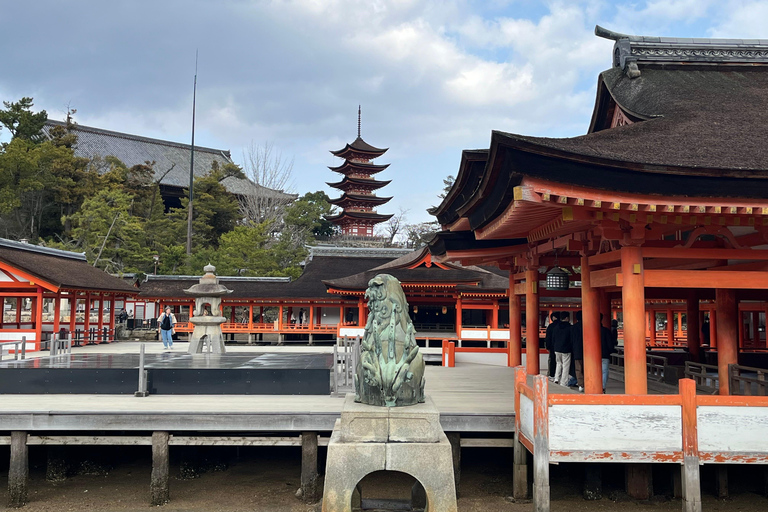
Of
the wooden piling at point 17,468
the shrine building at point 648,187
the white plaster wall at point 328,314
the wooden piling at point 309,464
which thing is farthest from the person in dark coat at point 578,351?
the white plaster wall at point 328,314

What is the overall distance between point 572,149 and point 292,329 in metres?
26.4

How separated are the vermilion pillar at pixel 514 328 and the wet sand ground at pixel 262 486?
3810 millimetres

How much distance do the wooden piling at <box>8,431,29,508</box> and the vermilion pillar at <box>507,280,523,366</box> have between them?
409 inches

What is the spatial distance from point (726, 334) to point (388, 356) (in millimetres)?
5863

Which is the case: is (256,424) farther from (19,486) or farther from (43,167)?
(43,167)

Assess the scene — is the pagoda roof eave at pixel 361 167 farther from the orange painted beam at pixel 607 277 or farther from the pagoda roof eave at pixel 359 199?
the orange painted beam at pixel 607 277

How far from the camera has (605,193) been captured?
7125mm

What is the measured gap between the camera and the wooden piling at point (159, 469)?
8.92 m

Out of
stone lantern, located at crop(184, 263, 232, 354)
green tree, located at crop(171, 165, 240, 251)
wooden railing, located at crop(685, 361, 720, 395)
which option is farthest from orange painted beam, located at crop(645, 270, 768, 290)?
green tree, located at crop(171, 165, 240, 251)

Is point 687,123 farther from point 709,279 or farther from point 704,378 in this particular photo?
point 704,378

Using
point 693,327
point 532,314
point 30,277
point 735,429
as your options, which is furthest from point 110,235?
point 735,429

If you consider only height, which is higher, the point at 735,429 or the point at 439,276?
the point at 439,276

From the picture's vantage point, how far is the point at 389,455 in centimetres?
646

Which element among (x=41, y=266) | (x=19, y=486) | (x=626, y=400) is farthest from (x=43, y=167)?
(x=626, y=400)
